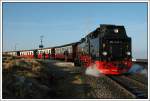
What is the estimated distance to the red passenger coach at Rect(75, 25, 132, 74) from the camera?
63.9 feet

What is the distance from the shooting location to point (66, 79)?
17.9 metres

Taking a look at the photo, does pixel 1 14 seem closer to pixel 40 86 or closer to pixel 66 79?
pixel 40 86

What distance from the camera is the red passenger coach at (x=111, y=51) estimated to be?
63.9 feet

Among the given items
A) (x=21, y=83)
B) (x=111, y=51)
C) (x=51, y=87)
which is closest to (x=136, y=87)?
(x=51, y=87)

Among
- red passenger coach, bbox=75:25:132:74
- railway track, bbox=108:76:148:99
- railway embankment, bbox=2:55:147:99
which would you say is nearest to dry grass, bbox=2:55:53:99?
Result: railway embankment, bbox=2:55:147:99

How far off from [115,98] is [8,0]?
20.4 feet

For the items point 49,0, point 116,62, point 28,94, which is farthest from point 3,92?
point 116,62

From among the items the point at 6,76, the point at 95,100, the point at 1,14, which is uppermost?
the point at 1,14

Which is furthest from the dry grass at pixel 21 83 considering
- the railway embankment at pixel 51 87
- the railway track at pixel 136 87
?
the railway track at pixel 136 87

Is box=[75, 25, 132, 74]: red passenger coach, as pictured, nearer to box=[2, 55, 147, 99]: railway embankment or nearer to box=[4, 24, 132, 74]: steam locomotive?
box=[4, 24, 132, 74]: steam locomotive

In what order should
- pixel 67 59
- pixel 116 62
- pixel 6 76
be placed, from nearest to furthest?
pixel 6 76, pixel 116 62, pixel 67 59

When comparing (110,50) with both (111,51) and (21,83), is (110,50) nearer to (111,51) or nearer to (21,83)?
(111,51)

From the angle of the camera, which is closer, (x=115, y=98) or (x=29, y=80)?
(x=115, y=98)

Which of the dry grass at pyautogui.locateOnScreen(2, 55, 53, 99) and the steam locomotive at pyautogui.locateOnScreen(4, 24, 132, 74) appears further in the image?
the steam locomotive at pyautogui.locateOnScreen(4, 24, 132, 74)
